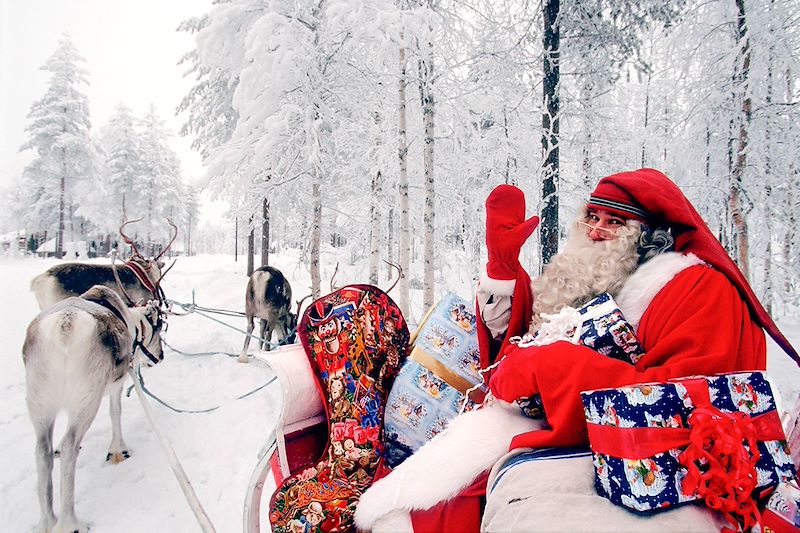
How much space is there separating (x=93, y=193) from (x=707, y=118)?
2627 cm

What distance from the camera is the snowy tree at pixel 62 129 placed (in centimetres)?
1608

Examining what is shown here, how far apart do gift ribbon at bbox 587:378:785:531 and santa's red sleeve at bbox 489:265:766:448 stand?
149 mm

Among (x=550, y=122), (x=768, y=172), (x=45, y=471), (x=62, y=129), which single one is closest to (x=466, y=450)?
(x=45, y=471)

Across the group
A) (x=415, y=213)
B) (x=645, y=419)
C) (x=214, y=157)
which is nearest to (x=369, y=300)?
(x=645, y=419)

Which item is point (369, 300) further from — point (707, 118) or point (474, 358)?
point (707, 118)

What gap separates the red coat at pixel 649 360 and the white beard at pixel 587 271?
0.22 metres

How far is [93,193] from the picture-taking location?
65.1ft

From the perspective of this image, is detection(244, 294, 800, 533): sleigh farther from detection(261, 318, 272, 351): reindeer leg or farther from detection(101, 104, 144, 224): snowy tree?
detection(101, 104, 144, 224): snowy tree

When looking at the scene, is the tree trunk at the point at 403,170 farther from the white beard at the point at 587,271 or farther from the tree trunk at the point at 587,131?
the white beard at the point at 587,271

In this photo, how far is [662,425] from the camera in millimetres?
1059

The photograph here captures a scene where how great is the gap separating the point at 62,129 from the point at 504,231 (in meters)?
22.0

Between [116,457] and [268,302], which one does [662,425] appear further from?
[268,302]

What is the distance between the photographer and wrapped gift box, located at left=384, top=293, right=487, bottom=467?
6.90ft

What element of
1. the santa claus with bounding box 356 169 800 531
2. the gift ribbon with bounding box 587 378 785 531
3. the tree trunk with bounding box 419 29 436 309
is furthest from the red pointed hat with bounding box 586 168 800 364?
the tree trunk with bounding box 419 29 436 309
